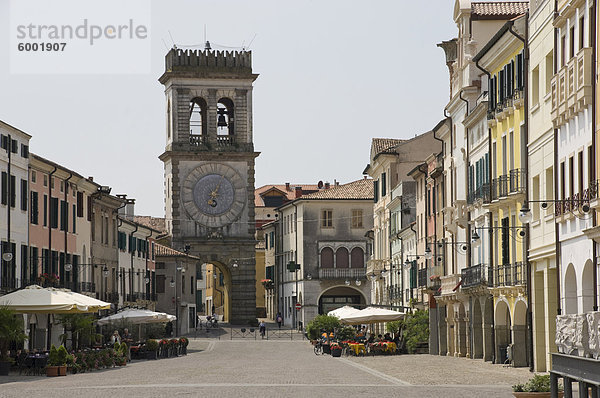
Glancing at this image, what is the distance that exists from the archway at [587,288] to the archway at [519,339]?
36.0 ft

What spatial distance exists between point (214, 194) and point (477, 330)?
61.4 meters

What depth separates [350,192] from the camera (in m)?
119

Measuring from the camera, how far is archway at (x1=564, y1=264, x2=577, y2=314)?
3538 centimetres

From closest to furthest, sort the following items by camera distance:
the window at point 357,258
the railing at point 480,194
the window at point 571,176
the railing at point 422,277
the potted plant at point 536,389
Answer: the potted plant at point 536,389 → the window at point 571,176 → the railing at point 480,194 → the railing at point 422,277 → the window at point 357,258

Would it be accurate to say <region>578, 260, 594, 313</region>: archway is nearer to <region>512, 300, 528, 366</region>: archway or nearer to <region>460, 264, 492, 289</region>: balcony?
<region>512, 300, 528, 366</region>: archway

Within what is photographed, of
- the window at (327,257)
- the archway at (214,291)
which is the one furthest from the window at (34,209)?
the archway at (214,291)

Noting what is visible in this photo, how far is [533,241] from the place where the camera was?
40531mm

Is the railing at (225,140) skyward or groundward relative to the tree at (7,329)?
skyward

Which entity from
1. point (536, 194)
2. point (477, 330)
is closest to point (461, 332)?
point (477, 330)

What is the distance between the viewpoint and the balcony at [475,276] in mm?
49344

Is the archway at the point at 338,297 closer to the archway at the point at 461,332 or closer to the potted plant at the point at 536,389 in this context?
the archway at the point at 461,332

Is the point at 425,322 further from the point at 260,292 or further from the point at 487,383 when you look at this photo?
the point at 260,292

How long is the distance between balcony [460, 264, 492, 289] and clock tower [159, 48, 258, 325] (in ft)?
194

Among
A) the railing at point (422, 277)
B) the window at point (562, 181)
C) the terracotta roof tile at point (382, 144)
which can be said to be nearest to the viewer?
the window at point (562, 181)
